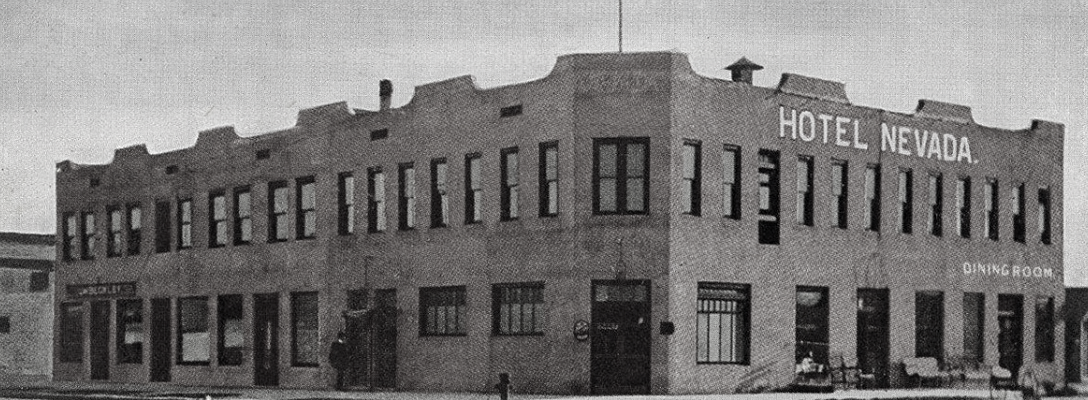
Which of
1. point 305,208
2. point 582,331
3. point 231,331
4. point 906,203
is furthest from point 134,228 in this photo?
point 906,203

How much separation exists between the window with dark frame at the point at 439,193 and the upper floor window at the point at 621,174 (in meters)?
5.12

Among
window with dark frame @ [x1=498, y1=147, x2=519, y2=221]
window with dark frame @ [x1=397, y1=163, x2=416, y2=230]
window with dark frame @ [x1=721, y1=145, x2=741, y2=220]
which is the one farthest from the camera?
window with dark frame @ [x1=397, y1=163, x2=416, y2=230]

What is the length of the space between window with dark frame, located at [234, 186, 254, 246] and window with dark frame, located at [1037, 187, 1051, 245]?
22.2 meters

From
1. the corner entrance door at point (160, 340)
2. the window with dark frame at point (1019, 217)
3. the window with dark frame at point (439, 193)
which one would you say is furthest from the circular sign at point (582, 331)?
the corner entrance door at point (160, 340)

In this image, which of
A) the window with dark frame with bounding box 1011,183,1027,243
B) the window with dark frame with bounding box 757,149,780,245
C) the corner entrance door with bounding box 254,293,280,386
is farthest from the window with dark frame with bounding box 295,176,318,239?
the window with dark frame with bounding box 1011,183,1027,243

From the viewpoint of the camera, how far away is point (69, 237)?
55406 millimetres

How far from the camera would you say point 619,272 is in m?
34.9

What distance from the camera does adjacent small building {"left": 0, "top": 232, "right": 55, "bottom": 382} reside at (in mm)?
72500

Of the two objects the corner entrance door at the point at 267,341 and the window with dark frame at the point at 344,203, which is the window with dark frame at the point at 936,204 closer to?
the window with dark frame at the point at 344,203

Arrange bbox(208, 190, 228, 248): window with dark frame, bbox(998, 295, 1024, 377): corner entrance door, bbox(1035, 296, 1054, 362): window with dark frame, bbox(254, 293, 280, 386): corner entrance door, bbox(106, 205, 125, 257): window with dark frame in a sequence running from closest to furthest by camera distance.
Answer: bbox(998, 295, 1024, 377): corner entrance door < bbox(254, 293, 280, 386): corner entrance door < bbox(1035, 296, 1054, 362): window with dark frame < bbox(208, 190, 228, 248): window with dark frame < bbox(106, 205, 125, 257): window with dark frame

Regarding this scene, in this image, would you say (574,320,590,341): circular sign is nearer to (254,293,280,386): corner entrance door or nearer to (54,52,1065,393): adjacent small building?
(54,52,1065,393): adjacent small building

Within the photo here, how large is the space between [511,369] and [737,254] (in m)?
5.62

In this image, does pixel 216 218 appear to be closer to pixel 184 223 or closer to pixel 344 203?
pixel 184 223

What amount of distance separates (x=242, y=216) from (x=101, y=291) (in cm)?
843
